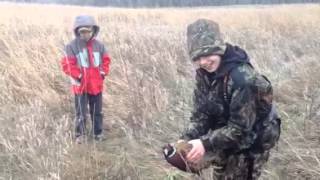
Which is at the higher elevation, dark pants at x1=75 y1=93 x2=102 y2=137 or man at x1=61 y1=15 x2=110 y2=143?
man at x1=61 y1=15 x2=110 y2=143

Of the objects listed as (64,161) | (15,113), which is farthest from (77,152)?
(15,113)

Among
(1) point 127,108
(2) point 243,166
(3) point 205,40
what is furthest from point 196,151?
(1) point 127,108

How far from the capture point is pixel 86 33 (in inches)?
188

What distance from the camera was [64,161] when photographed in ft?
11.3

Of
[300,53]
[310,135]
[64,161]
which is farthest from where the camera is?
[300,53]

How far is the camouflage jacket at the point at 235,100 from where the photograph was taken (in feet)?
7.77

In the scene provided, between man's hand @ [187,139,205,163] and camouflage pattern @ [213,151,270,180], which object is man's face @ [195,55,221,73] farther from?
camouflage pattern @ [213,151,270,180]

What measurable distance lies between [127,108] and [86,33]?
90 centimetres

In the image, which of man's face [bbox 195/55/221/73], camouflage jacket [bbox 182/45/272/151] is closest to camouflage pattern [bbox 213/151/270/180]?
camouflage jacket [bbox 182/45/272/151]

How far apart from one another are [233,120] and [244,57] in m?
0.35

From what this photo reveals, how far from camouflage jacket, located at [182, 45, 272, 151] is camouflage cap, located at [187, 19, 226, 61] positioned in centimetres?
10

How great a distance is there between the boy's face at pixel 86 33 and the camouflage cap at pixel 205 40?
2.52 m

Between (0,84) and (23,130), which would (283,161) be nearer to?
(23,130)

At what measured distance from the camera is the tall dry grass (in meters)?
3.60
